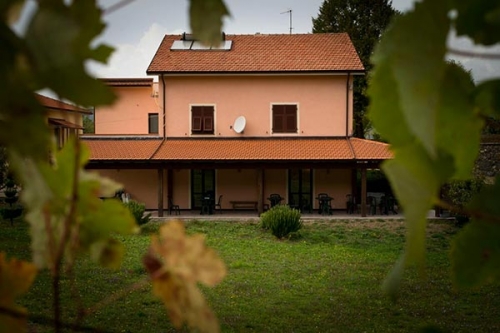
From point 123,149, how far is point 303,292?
30.6ft

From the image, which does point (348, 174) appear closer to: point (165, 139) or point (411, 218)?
point (165, 139)

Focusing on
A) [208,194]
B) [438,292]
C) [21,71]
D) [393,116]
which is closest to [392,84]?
[393,116]

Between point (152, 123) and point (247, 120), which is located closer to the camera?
point (247, 120)

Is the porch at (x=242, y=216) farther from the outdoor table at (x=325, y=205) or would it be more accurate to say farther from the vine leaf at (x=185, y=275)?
the vine leaf at (x=185, y=275)

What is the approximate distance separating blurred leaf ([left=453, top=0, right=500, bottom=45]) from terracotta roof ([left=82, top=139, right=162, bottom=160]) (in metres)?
14.8

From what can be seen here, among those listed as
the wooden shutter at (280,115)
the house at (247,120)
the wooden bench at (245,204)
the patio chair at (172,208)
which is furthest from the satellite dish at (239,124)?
the patio chair at (172,208)

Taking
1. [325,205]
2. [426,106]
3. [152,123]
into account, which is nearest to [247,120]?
[325,205]

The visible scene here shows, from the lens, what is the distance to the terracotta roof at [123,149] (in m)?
14.9

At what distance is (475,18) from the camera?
0.28m

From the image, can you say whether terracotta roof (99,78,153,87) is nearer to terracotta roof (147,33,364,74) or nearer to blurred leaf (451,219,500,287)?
terracotta roof (147,33,364,74)

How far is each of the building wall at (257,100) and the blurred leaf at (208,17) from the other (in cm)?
1588

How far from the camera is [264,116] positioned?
637 inches

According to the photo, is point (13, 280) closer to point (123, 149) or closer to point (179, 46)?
point (123, 149)

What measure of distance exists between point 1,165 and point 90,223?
1677 centimetres
